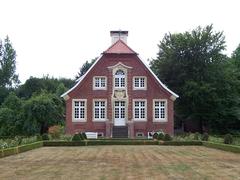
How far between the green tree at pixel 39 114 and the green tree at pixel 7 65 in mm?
17415

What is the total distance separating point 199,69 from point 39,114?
18.8m

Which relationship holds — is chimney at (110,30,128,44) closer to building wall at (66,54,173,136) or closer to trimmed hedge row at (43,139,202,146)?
building wall at (66,54,173,136)

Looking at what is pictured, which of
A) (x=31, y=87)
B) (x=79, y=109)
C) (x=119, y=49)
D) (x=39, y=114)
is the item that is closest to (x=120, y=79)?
(x=119, y=49)

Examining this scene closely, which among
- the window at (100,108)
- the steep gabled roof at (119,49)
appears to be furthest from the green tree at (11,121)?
the steep gabled roof at (119,49)

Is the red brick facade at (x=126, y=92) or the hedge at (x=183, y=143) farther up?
the red brick facade at (x=126, y=92)

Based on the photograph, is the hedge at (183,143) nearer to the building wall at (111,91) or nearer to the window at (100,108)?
the building wall at (111,91)

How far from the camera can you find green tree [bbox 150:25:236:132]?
188 feet

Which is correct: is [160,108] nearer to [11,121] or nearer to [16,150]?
[11,121]

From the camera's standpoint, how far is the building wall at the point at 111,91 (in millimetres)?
52625

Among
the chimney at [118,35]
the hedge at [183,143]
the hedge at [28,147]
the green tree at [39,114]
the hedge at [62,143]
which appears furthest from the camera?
the green tree at [39,114]

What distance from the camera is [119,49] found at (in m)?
53.1

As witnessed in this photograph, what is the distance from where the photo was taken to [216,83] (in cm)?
5762

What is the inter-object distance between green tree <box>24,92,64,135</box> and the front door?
11.1m

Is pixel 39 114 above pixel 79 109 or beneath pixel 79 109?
beneath
